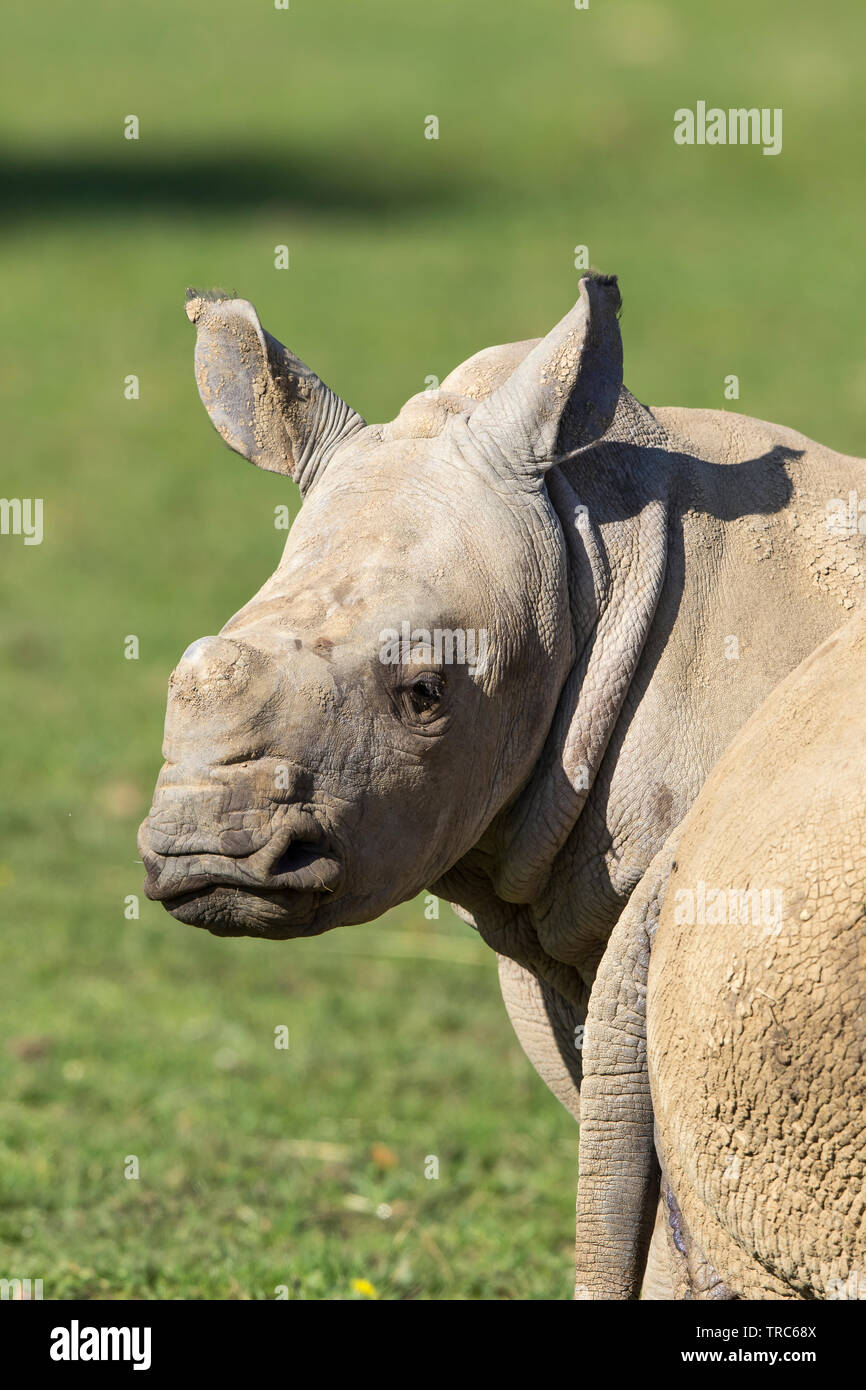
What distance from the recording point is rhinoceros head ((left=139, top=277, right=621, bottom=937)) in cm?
A: 272

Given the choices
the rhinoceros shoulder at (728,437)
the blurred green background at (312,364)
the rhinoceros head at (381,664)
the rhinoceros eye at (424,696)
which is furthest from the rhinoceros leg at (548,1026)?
the blurred green background at (312,364)

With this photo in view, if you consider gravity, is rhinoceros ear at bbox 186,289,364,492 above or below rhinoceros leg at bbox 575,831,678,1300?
above

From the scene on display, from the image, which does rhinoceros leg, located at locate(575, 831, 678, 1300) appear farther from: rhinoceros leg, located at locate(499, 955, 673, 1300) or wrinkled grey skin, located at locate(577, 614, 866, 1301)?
rhinoceros leg, located at locate(499, 955, 673, 1300)

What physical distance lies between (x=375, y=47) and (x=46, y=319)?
36.5 feet

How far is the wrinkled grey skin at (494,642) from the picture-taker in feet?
9.01

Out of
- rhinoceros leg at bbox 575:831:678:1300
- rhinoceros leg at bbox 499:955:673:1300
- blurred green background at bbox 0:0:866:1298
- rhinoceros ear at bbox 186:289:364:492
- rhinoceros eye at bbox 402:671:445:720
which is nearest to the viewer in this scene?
rhinoceros eye at bbox 402:671:445:720

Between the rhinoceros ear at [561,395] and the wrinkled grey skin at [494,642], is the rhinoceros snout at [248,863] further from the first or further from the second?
the rhinoceros ear at [561,395]

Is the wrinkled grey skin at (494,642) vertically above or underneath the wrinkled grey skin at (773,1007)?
above

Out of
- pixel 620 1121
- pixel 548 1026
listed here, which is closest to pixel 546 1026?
pixel 548 1026

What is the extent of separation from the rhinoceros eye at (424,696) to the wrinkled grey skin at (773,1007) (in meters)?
0.44

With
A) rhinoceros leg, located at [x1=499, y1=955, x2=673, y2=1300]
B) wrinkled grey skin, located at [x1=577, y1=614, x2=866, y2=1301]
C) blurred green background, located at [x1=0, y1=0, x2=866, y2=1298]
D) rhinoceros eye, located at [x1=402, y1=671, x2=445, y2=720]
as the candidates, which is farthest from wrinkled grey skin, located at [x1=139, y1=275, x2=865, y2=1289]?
blurred green background, located at [x1=0, y1=0, x2=866, y2=1298]

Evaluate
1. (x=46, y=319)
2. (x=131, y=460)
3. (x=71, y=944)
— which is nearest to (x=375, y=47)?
(x=46, y=319)

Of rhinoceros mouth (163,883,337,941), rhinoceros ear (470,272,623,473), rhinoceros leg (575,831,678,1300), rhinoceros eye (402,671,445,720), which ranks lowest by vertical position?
rhinoceros leg (575,831,678,1300)

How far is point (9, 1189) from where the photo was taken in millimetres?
5523
